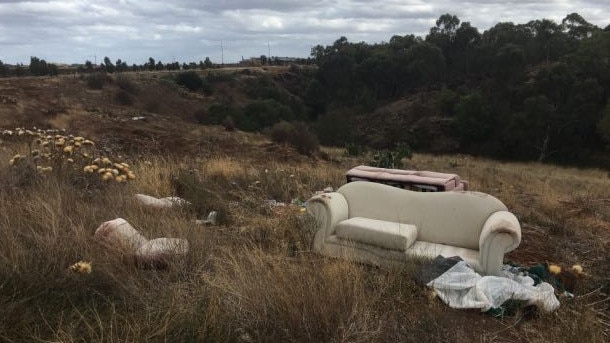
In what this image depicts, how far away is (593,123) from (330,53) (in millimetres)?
28640

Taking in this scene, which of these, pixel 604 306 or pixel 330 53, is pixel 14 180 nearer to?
pixel 604 306

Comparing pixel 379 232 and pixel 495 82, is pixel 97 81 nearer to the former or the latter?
pixel 379 232

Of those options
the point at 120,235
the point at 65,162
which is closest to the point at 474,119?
the point at 65,162

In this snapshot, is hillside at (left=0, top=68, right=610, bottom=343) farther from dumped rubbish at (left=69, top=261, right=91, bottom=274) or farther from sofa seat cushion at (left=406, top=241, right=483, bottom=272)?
sofa seat cushion at (left=406, top=241, right=483, bottom=272)

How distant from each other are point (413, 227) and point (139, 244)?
2517mm

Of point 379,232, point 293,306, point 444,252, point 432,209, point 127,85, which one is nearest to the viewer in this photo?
point 293,306

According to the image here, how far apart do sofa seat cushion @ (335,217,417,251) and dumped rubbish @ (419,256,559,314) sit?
0.48 meters

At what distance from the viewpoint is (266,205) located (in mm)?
6352

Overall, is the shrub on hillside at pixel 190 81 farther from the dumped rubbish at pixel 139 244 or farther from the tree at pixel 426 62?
the dumped rubbish at pixel 139 244

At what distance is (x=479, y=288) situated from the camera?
376cm

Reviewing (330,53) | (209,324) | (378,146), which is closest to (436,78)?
(330,53)

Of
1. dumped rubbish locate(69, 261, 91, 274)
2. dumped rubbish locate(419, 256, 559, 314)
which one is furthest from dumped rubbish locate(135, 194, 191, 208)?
dumped rubbish locate(419, 256, 559, 314)

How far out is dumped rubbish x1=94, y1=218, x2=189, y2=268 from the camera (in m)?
3.43

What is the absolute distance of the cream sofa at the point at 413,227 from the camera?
4.27 metres
